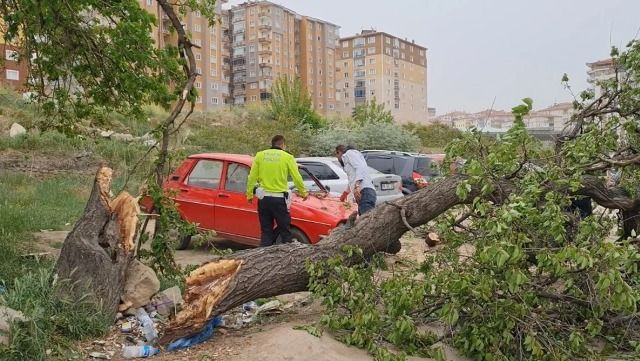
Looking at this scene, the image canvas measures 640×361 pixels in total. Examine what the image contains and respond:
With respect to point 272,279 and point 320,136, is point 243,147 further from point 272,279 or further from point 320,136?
point 272,279

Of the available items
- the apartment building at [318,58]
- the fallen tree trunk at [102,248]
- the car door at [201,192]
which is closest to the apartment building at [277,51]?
the apartment building at [318,58]

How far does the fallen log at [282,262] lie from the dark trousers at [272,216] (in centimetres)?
185

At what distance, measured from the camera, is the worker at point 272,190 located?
809 cm

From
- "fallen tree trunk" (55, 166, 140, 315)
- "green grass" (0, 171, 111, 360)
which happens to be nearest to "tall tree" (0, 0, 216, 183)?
"fallen tree trunk" (55, 166, 140, 315)

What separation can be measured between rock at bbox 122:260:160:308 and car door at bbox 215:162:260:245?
301cm

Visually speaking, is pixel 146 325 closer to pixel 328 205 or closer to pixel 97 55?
pixel 328 205

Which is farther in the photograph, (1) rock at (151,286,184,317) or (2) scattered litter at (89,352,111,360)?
(1) rock at (151,286,184,317)

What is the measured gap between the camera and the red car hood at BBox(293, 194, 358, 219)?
8.73 m

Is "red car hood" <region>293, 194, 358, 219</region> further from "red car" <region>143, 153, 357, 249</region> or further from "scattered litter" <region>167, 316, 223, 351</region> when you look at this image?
"scattered litter" <region>167, 316, 223, 351</region>

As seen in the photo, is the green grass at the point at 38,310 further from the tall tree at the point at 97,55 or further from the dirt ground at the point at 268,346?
the tall tree at the point at 97,55

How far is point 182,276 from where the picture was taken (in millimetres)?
6543

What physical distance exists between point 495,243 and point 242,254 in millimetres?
2357

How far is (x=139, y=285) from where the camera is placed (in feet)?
19.6

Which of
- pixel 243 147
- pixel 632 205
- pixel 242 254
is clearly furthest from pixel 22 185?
pixel 632 205
